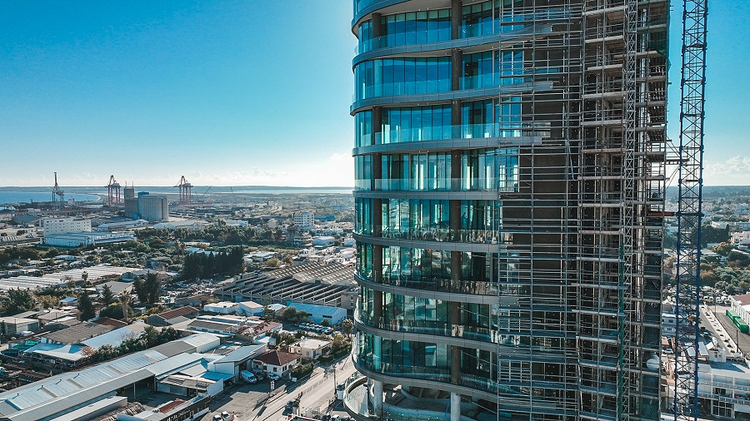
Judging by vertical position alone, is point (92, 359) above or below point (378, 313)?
below

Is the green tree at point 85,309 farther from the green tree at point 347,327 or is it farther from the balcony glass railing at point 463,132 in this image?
the balcony glass railing at point 463,132

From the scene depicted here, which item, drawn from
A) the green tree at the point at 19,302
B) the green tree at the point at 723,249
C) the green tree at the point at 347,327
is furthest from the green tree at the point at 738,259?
the green tree at the point at 19,302

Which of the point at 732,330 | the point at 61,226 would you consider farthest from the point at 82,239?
the point at 732,330

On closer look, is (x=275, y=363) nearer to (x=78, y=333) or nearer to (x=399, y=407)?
(x=78, y=333)

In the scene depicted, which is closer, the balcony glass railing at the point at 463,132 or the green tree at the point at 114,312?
the balcony glass railing at the point at 463,132

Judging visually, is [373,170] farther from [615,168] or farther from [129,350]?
[129,350]

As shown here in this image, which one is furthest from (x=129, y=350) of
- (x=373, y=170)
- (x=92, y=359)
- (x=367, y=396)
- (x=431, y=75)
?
(x=431, y=75)
